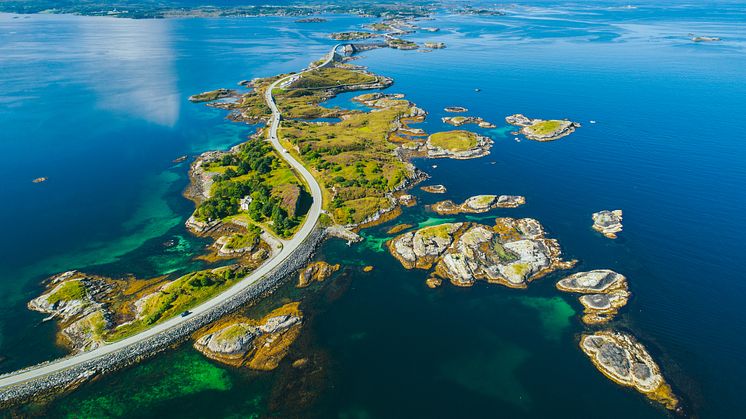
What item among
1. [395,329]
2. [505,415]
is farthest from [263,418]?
[505,415]

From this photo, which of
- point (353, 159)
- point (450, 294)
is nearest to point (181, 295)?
point (450, 294)

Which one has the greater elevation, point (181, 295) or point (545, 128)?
point (545, 128)

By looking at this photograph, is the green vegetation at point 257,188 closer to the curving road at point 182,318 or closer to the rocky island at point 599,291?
the curving road at point 182,318

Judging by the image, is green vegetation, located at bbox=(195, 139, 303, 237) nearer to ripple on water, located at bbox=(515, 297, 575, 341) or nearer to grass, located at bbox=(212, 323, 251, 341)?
grass, located at bbox=(212, 323, 251, 341)

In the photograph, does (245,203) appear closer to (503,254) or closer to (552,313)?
(503,254)

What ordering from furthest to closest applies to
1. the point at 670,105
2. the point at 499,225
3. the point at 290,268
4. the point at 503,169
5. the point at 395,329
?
the point at 670,105 < the point at 503,169 < the point at 499,225 < the point at 290,268 < the point at 395,329

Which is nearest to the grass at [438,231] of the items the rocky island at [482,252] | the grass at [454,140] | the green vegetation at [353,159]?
the rocky island at [482,252]

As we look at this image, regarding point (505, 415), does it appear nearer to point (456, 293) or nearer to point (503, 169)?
point (456, 293)

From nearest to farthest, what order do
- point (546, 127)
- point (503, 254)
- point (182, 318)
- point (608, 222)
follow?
point (182, 318)
point (503, 254)
point (608, 222)
point (546, 127)
